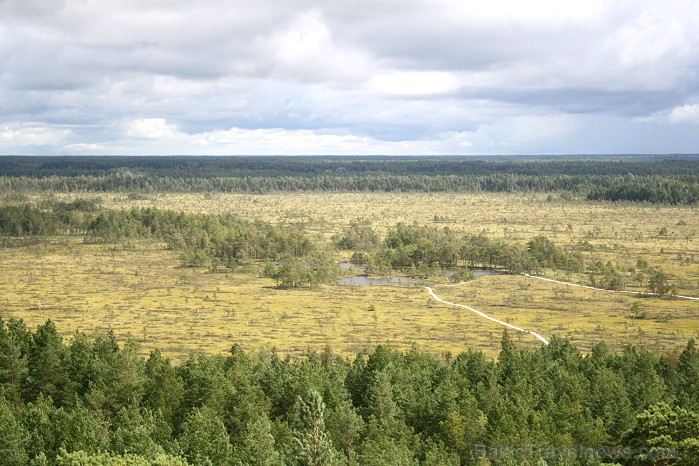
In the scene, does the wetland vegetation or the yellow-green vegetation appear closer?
the wetland vegetation

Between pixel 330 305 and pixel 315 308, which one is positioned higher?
pixel 330 305

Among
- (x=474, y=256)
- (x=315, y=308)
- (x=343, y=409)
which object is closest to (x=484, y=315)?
(x=315, y=308)

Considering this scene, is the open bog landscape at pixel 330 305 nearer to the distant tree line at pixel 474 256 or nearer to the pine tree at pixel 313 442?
the distant tree line at pixel 474 256

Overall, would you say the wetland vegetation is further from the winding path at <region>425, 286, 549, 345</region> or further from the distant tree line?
the winding path at <region>425, 286, 549, 345</region>

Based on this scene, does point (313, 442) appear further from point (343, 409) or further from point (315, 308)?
point (315, 308)

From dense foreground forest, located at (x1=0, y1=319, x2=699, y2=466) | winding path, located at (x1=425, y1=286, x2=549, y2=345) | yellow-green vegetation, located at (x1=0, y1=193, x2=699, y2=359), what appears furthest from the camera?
yellow-green vegetation, located at (x1=0, y1=193, x2=699, y2=359)

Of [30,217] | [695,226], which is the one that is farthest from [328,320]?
[695,226]

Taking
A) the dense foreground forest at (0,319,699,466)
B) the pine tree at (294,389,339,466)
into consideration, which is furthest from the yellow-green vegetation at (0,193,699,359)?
the pine tree at (294,389,339,466)

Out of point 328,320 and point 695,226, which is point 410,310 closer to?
point 328,320

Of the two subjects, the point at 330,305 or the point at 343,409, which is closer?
the point at 343,409
